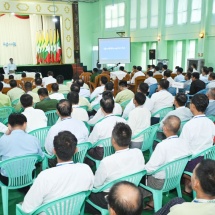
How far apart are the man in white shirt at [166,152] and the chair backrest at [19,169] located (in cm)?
112

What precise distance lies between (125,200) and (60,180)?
0.82m

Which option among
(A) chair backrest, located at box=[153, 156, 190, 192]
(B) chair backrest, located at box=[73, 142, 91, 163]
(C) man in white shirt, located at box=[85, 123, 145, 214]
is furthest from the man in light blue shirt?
(A) chair backrest, located at box=[153, 156, 190, 192]

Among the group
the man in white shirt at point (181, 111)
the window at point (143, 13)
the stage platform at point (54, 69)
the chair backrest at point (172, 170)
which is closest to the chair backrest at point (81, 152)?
the chair backrest at point (172, 170)

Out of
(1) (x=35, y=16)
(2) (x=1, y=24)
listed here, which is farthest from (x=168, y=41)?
(2) (x=1, y=24)

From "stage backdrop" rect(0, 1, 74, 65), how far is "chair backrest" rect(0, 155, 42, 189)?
14.1 meters

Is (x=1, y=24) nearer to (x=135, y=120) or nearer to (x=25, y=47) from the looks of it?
(x=25, y=47)

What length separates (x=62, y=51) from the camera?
16281 millimetres

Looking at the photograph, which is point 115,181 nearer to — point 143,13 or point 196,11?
point 196,11

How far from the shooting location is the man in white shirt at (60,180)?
1.98 metres

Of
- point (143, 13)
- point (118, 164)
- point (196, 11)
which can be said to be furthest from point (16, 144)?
point (143, 13)

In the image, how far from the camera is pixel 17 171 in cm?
263

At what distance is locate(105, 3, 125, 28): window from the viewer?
1555cm

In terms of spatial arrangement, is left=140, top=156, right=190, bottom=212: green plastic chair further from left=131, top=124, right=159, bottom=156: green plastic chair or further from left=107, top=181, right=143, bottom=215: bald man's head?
left=107, top=181, right=143, bottom=215: bald man's head

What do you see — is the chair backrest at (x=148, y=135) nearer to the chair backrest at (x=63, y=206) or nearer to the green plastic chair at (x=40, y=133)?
the green plastic chair at (x=40, y=133)
